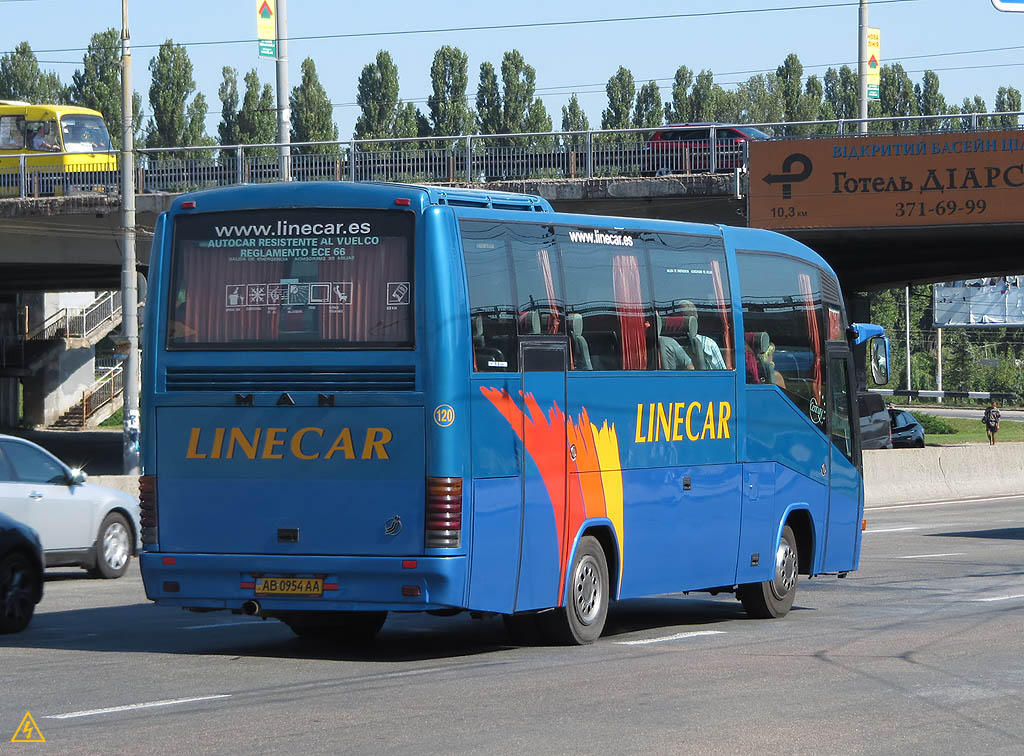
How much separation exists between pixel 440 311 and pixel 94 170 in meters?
27.9

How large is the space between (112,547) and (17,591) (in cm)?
A: 591

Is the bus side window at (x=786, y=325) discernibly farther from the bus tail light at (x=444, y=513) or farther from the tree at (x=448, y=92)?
the tree at (x=448, y=92)

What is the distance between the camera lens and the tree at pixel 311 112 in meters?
Result: 88.2

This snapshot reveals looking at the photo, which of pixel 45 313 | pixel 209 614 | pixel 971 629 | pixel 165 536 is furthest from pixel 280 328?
pixel 45 313

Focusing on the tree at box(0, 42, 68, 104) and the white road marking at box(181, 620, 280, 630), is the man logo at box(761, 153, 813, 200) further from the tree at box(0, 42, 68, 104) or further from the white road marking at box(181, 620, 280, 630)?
the tree at box(0, 42, 68, 104)

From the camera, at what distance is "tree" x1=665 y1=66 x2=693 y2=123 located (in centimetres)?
10625

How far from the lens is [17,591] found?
13.0m

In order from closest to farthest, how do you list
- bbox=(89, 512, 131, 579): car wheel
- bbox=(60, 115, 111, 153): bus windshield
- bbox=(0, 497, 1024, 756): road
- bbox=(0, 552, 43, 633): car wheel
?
bbox=(0, 497, 1024, 756): road → bbox=(0, 552, 43, 633): car wheel → bbox=(89, 512, 131, 579): car wheel → bbox=(60, 115, 111, 153): bus windshield

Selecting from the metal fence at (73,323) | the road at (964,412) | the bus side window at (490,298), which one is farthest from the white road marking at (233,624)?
the road at (964,412)

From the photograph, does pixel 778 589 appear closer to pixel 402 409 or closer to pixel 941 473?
pixel 402 409

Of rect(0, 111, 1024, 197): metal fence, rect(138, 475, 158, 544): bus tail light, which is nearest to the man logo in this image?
rect(0, 111, 1024, 197): metal fence

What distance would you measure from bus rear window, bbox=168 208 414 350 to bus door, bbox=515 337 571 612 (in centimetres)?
110

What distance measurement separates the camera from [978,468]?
122 feet

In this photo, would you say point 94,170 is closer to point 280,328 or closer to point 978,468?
point 978,468
